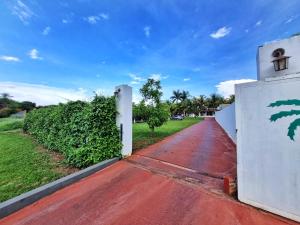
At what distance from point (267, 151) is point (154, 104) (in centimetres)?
860

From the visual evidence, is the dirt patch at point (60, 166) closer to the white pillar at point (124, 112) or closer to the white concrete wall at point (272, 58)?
the white pillar at point (124, 112)

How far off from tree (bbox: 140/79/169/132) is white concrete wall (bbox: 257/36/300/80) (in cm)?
591

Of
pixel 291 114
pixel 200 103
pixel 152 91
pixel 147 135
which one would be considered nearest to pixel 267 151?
pixel 291 114

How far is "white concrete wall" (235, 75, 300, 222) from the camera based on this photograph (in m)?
2.41

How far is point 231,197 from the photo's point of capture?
3.12 metres

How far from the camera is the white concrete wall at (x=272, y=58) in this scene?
5627mm

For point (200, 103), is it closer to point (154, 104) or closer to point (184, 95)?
point (184, 95)

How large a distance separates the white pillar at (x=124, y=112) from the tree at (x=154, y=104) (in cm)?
479

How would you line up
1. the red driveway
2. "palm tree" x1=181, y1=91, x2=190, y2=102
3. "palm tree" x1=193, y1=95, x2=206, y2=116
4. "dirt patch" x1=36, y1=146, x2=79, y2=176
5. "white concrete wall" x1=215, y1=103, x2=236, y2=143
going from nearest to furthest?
the red driveway < "dirt patch" x1=36, y1=146, x2=79, y2=176 < "white concrete wall" x1=215, y1=103, x2=236, y2=143 < "palm tree" x1=193, y1=95, x2=206, y2=116 < "palm tree" x1=181, y1=91, x2=190, y2=102

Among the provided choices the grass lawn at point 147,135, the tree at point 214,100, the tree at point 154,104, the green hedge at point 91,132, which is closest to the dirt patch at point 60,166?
the green hedge at point 91,132

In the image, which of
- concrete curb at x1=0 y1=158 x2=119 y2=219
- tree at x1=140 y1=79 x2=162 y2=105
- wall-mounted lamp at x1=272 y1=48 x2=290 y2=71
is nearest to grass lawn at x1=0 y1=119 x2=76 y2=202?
concrete curb at x1=0 y1=158 x2=119 y2=219

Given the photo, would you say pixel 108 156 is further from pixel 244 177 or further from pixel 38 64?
pixel 38 64

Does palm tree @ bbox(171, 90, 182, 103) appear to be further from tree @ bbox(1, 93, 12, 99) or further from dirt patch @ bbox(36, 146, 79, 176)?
dirt patch @ bbox(36, 146, 79, 176)

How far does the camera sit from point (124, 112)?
5.70 meters
